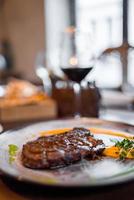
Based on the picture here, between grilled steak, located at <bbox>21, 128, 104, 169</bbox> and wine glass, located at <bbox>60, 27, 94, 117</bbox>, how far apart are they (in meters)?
0.40

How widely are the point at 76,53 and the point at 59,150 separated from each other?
533 millimetres

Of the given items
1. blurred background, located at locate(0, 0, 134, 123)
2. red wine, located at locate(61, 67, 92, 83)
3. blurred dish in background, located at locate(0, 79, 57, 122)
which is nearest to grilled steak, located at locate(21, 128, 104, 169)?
red wine, located at locate(61, 67, 92, 83)

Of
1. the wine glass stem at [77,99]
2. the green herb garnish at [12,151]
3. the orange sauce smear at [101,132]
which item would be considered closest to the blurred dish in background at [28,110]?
the wine glass stem at [77,99]

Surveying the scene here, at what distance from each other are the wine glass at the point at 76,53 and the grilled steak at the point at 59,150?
40 cm

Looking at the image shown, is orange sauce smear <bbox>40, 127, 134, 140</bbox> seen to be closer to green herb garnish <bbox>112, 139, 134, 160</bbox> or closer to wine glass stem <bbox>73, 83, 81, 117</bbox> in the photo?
green herb garnish <bbox>112, 139, 134, 160</bbox>

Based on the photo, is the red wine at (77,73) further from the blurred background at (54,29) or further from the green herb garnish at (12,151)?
the blurred background at (54,29)

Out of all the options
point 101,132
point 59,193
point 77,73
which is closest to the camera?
point 59,193

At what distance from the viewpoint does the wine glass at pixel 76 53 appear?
1.05 metres

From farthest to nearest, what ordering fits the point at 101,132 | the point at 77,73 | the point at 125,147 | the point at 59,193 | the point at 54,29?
the point at 54,29
the point at 77,73
the point at 101,132
the point at 125,147
the point at 59,193

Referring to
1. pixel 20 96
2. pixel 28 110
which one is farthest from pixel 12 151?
pixel 20 96

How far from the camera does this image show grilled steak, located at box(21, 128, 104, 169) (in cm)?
58

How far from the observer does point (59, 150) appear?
597 mm

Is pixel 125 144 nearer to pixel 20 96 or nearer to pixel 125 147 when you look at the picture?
pixel 125 147

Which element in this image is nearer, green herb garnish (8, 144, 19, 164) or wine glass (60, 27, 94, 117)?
green herb garnish (8, 144, 19, 164)
